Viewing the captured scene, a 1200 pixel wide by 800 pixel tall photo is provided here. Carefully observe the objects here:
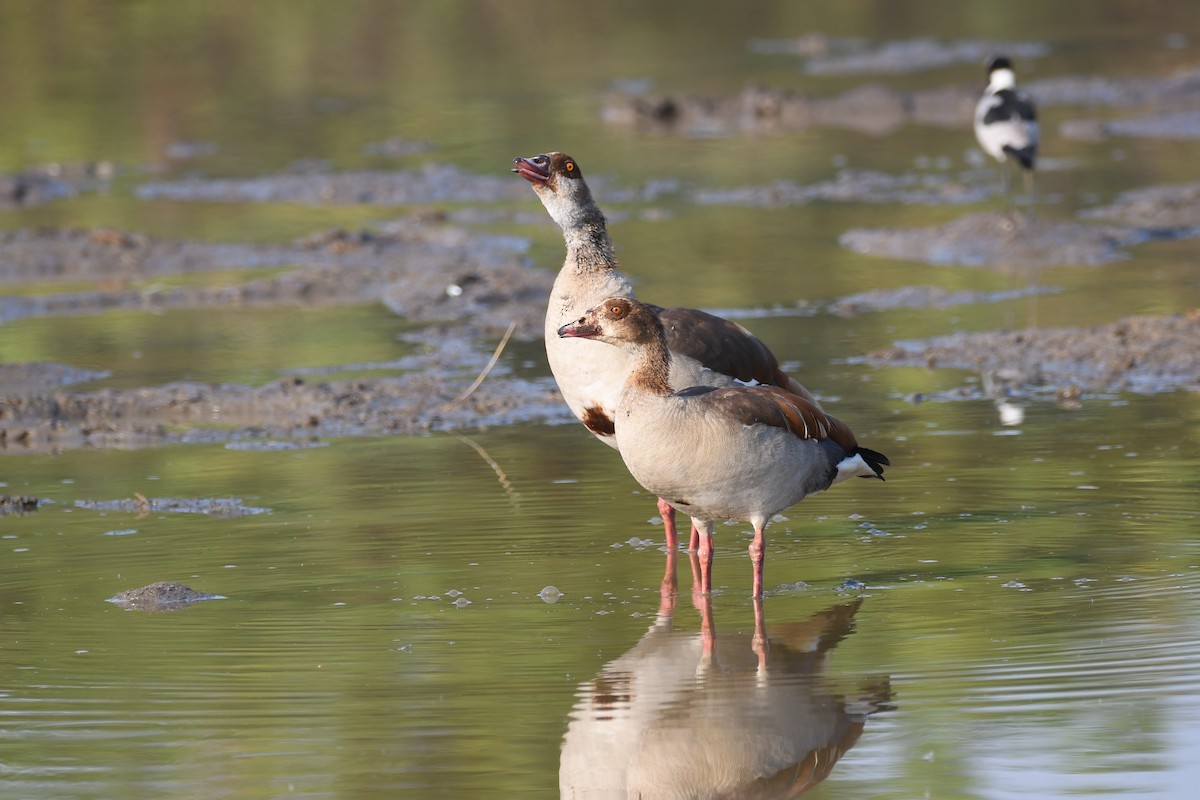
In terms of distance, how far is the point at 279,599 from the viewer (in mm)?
7703

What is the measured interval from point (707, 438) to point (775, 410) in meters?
0.36

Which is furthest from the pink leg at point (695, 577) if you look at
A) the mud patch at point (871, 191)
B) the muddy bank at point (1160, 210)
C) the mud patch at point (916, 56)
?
the mud patch at point (916, 56)

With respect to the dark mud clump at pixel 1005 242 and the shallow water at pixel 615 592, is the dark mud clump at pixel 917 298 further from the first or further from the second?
the dark mud clump at pixel 1005 242

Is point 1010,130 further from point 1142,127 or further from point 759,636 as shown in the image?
point 759,636

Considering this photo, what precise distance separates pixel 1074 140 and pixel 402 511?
14309 mm

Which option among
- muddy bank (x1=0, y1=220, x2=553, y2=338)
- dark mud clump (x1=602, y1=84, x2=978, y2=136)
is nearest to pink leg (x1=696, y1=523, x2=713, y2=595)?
muddy bank (x1=0, y1=220, x2=553, y2=338)

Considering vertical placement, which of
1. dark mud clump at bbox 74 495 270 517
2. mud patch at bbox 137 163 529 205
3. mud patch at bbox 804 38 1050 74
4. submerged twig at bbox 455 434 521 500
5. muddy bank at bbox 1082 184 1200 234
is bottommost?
dark mud clump at bbox 74 495 270 517

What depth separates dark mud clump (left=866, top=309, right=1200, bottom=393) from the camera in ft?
37.0

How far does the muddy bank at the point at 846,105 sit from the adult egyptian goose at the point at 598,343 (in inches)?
589

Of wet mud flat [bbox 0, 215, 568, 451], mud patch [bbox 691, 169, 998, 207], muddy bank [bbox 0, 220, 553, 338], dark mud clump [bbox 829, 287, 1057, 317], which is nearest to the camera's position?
wet mud flat [bbox 0, 215, 568, 451]

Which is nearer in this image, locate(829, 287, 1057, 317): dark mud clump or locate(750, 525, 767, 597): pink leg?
locate(750, 525, 767, 597): pink leg

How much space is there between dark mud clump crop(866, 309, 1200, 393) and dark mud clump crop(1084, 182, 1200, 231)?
13.8 feet

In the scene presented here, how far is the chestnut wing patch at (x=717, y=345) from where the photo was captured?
8.12 meters

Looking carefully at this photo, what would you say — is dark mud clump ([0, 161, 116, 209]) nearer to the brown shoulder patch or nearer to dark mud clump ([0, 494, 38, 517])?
dark mud clump ([0, 494, 38, 517])
